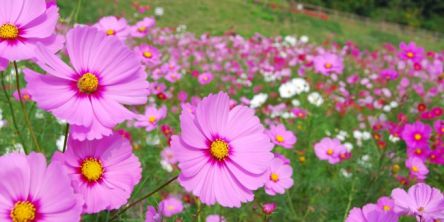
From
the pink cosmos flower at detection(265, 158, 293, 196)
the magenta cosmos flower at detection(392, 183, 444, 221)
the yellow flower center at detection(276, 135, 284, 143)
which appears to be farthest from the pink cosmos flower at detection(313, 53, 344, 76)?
the magenta cosmos flower at detection(392, 183, 444, 221)

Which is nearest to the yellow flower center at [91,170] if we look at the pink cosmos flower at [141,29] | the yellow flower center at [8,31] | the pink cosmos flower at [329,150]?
the yellow flower center at [8,31]

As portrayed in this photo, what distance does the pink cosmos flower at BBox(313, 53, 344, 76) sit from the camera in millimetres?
2748

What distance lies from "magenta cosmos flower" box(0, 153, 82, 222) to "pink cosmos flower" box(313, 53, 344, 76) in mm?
2357

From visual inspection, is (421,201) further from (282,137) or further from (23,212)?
(282,137)

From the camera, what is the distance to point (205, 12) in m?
10.7

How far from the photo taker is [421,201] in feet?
3.30

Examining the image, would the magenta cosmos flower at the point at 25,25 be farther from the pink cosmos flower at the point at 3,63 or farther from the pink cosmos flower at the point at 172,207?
the pink cosmos flower at the point at 172,207

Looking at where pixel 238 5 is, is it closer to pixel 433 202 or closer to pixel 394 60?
pixel 394 60

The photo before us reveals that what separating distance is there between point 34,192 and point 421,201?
84cm

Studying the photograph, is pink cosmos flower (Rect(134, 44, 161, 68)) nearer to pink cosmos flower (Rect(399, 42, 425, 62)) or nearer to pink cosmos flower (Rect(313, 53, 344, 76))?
pink cosmos flower (Rect(313, 53, 344, 76))

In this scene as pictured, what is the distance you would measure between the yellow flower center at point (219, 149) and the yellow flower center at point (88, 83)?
0.22 meters

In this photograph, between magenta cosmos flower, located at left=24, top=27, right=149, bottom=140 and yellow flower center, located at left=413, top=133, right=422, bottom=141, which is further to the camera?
yellow flower center, located at left=413, top=133, right=422, bottom=141

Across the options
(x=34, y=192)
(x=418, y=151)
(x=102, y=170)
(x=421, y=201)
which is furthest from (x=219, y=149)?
(x=418, y=151)

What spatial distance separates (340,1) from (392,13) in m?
3.00
